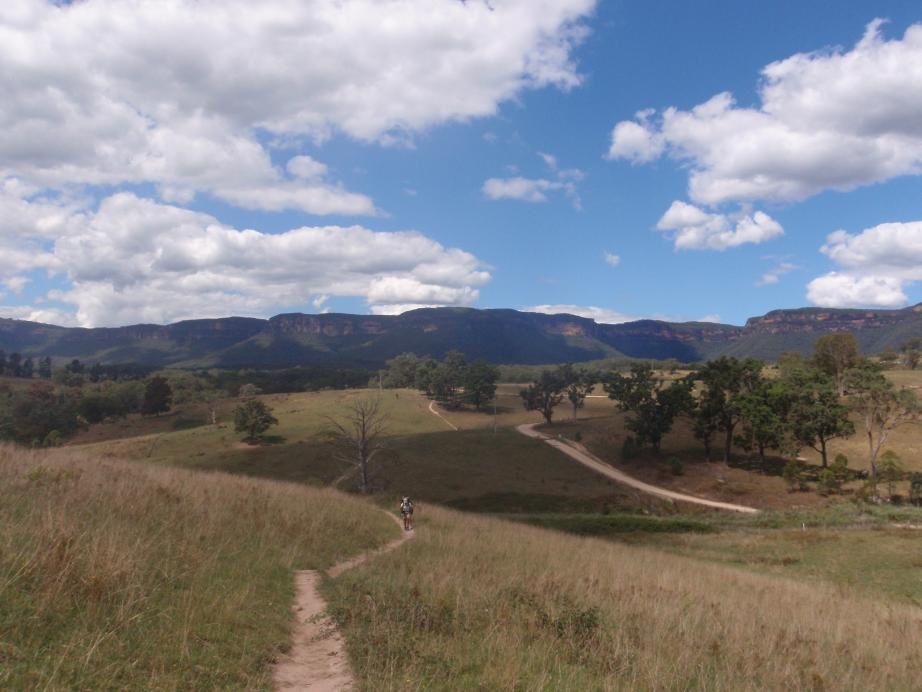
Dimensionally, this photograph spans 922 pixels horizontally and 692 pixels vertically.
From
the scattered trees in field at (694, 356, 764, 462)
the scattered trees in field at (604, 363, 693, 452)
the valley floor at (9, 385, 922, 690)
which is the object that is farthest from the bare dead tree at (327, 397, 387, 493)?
the scattered trees in field at (694, 356, 764, 462)

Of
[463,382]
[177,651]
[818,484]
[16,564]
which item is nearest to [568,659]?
[177,651]

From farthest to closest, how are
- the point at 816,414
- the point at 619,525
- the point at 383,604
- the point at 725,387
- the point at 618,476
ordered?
the point at 725,387, the point at 618,476, the point at 816,414, the point at 619,525, the point at 383,604

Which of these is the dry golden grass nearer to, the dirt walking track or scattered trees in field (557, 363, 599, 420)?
the dirt walking track

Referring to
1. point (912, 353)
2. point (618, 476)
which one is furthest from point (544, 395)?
point (912, 353)

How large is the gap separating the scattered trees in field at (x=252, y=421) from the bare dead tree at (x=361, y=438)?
10399mm

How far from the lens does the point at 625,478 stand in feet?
229

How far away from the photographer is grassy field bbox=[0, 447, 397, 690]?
187 inches

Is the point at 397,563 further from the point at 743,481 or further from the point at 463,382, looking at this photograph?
the point at 463,382

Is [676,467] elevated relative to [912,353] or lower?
lower

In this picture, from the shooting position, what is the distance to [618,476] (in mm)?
70562

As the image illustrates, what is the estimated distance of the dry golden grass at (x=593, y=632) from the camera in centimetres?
579

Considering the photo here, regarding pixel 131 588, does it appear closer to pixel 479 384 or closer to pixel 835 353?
pixel 835 353

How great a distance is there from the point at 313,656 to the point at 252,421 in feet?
280

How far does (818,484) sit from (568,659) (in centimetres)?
6195
